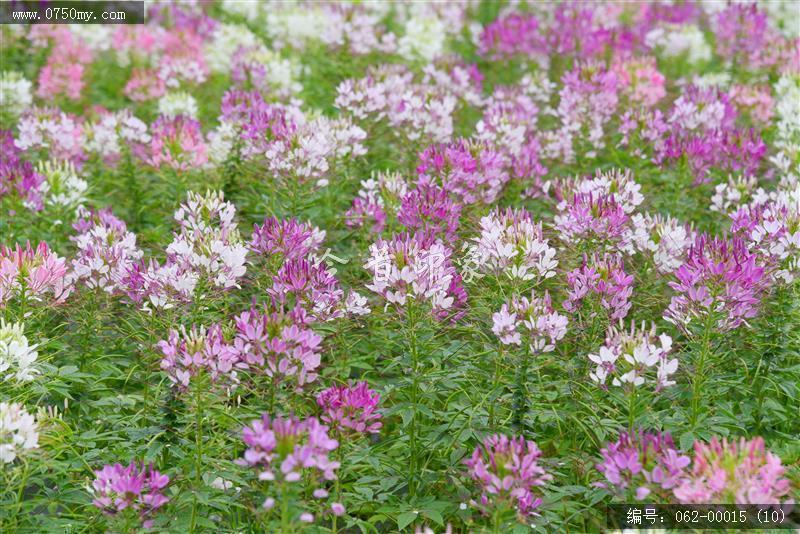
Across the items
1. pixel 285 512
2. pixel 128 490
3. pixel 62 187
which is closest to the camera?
pixel 285 512

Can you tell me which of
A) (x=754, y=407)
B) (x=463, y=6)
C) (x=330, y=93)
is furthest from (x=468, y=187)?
(x=463, y=6)

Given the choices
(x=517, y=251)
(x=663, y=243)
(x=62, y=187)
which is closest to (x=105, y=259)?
(x=62, y=187)

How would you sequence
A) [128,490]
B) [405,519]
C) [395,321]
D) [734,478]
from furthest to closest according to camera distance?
[395,321]
[405,519]
[128,490]
[734,478]

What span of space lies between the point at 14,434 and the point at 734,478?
2507mm

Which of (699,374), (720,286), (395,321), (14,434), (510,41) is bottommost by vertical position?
(14,434)

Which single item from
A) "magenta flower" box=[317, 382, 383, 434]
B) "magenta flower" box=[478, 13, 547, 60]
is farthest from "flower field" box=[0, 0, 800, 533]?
"magenta flower" box=[478, 13, 547, 60]

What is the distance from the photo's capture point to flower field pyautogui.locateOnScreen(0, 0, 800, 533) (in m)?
3.30

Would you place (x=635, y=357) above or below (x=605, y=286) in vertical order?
below

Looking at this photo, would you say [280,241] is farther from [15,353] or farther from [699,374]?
[699,374]

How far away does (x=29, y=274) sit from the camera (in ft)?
13.3

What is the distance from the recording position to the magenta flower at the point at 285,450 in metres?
2.86

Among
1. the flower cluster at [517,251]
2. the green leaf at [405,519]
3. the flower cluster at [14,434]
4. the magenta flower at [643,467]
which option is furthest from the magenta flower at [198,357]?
the magenta flower at [643,467]

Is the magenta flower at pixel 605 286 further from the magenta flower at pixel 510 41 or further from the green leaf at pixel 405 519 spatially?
the magenta flower at pixel 510 41

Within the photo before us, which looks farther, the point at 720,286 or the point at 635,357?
the point at 720,286
